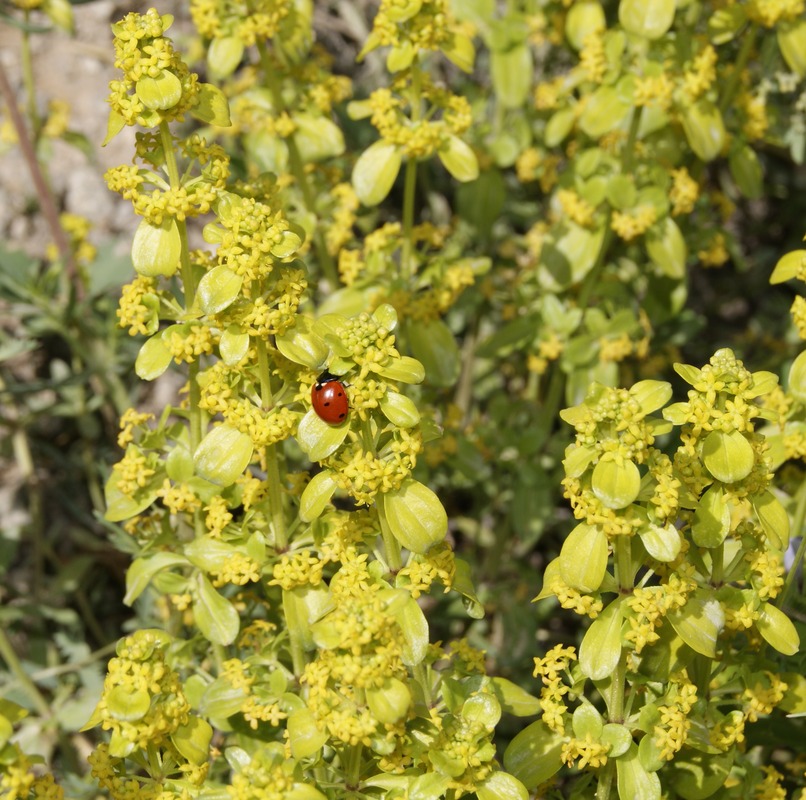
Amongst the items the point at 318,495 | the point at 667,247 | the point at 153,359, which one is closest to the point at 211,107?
the point at 153,359

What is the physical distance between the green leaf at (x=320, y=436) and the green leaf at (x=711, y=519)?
66 cm

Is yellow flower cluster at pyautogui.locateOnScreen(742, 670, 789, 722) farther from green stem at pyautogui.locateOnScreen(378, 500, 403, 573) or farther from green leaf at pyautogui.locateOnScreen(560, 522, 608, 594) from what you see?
green stem at pyautogui.locateOnScreen(378, 500, 403, 573)

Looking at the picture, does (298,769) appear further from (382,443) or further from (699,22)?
(699,22)

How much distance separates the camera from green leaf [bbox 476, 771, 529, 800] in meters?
1.93

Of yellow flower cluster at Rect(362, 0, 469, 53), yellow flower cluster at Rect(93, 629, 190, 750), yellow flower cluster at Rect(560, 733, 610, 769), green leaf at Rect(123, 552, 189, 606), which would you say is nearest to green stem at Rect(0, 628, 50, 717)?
green leaf at Rect(123, 552, 189, 606)

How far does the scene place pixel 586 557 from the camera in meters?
1.90

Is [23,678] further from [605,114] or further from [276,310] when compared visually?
[605,114]

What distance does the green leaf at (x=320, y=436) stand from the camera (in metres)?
1.90

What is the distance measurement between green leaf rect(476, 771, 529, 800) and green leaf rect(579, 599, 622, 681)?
232 mm

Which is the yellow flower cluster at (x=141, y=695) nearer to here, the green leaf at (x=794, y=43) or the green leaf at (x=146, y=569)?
the green leaf at (x=146, y=569)

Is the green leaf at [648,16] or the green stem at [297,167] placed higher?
the green leaf at [648,16]

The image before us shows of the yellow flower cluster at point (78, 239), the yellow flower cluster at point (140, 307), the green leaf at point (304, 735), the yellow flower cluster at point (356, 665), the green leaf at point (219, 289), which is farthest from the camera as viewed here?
the yellow flower cluster at point (78, 239)

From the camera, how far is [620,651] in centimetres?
196

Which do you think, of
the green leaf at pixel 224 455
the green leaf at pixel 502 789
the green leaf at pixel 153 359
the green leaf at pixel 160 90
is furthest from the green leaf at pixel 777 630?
the green leaf at pixel 160 90
